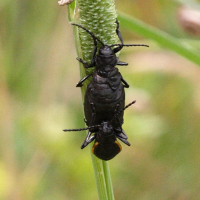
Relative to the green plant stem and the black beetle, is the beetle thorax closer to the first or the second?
the green plant stem

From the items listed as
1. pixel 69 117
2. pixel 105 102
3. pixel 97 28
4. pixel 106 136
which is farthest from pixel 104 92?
pixel 69 117

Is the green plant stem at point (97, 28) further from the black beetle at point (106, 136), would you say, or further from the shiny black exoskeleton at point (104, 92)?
the black beetle at point (106, 136)

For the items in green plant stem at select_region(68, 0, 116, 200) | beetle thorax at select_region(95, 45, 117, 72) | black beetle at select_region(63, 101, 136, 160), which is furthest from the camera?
black beetle at select_region(63, 101, 136, 160)

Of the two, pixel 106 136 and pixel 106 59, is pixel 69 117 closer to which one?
pixel 106 136

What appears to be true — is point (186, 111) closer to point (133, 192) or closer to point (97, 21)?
point (133, 192)

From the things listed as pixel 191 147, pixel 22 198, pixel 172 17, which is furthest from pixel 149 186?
pixel 172 17

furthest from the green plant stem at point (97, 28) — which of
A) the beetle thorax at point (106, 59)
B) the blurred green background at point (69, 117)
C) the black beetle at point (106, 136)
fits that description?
the blurred green background at point (69, 117)

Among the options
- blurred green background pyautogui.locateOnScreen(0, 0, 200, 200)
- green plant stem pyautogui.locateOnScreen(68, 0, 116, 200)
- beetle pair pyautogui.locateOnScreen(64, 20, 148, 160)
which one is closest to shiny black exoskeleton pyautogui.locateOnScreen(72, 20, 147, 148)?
beetle pair pyautogui.locateOnScreen(64, 20, 148, 160)

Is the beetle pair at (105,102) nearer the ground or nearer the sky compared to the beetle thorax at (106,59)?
nearer the ground
